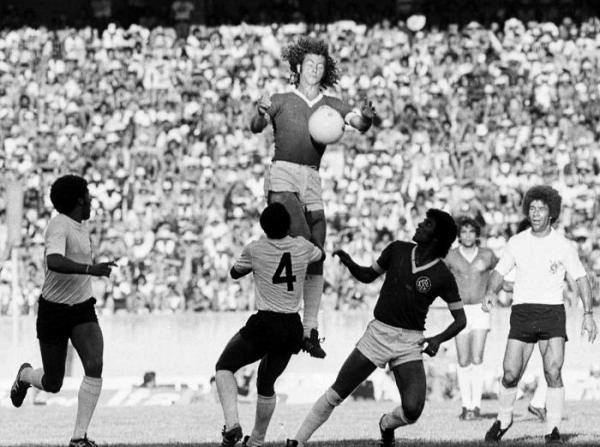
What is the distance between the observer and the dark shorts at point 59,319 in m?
11.5

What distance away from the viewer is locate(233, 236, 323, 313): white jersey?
1124cm

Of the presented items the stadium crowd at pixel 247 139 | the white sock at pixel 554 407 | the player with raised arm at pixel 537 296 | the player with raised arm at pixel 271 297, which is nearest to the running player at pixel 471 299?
the white sock at pixel 554 407

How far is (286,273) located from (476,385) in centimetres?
587

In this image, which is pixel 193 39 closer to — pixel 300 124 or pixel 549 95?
pixel 549 95

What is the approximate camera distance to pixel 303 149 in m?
12.5

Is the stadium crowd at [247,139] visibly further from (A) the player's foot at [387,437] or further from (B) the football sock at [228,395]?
(B) the football sock at [228,395]

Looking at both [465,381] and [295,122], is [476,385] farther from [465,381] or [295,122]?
[295,122]

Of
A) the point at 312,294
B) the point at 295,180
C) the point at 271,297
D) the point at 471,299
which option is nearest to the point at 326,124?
the point at 295,180

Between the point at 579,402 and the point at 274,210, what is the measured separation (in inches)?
337

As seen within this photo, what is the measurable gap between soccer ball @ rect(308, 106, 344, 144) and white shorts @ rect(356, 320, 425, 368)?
5.81ft

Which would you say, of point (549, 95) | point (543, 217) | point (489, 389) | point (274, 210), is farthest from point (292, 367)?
point (549, 95)

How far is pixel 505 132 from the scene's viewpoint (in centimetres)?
2609

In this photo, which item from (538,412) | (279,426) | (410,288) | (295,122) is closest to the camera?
(410,288)

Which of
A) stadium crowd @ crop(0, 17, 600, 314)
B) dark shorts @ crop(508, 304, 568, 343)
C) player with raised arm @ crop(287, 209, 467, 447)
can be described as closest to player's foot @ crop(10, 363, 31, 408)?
player with raised arm @ crop(287, 209, 467, 447)
